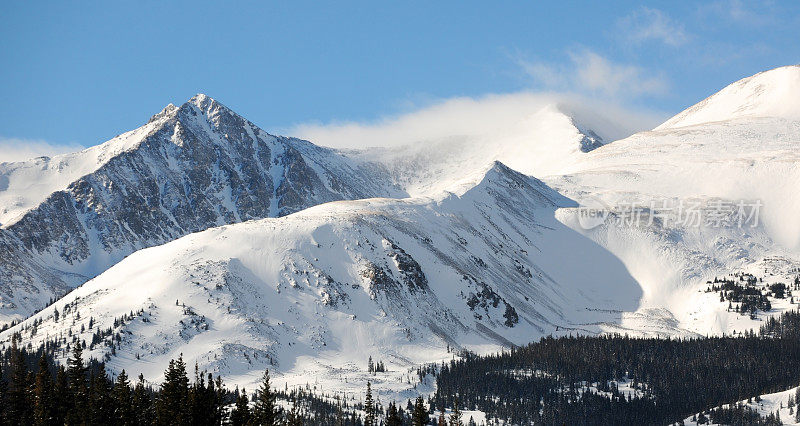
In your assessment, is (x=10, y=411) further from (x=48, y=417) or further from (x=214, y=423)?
(x=214, y=423)

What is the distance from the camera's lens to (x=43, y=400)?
11950 centimetres

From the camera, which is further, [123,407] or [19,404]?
[19,404]

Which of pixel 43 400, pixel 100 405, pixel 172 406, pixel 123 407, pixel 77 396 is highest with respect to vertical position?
pixel 77 396

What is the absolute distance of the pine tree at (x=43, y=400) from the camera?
117 meters

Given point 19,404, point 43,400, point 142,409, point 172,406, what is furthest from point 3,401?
point 172,406

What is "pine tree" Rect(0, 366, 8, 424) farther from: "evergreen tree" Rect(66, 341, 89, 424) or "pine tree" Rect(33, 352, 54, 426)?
"evergreen tree" Rect(66, 341, 89, 424)

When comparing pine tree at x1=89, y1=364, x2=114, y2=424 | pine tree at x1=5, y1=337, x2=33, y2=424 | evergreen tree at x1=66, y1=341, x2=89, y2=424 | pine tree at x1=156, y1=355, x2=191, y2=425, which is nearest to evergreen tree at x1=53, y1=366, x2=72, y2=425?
evergreen tree at x1=66, y1=341, x2=89, y2=424

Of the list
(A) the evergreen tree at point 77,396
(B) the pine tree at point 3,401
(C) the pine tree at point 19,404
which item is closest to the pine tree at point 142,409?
(A) the evergreen tree at point 77,396

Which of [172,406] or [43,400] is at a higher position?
[43,400]

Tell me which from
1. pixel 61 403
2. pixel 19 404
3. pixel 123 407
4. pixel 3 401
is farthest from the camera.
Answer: pixel 3 401

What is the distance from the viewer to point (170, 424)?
10862cm

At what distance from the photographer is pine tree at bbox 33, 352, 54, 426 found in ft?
384

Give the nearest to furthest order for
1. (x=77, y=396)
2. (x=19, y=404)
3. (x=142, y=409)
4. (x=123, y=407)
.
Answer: (x=123, y=407) → (x=77, y=396) → (x=19, y=404) → (x=142, y=409)

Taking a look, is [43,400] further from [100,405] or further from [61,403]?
[100,405]
